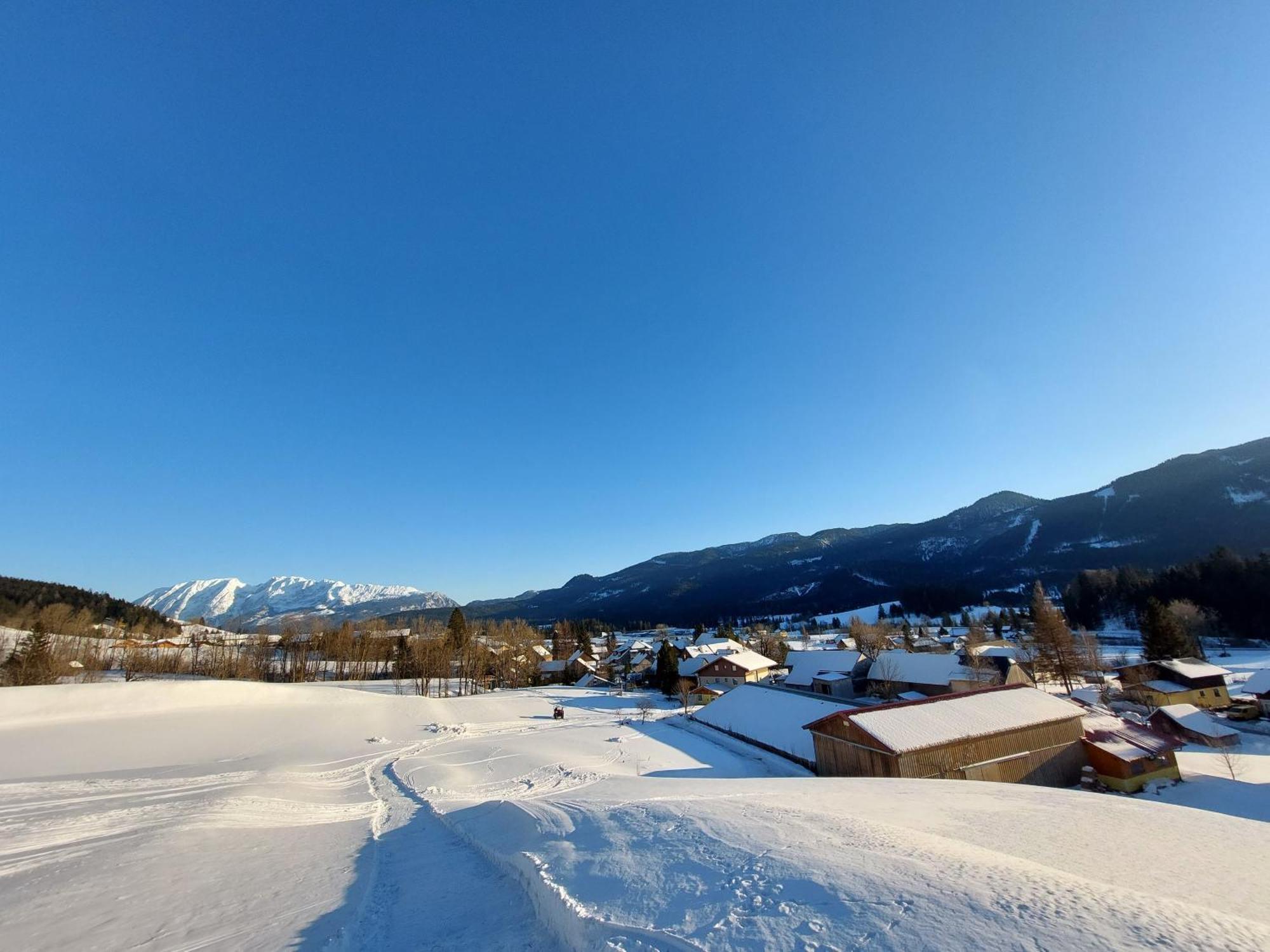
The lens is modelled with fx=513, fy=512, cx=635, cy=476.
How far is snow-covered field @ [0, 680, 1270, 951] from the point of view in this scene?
17.1 ft

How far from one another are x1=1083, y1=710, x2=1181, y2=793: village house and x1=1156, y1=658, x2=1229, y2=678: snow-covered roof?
2598 cm

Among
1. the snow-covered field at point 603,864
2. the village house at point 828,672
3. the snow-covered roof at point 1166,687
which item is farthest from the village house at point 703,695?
the snow-covered roof at point 1166,687

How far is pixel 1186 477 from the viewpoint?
630 ft

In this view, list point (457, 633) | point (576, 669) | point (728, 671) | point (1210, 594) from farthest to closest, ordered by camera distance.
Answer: point (576, 669), point (1210, 594), point (457, 633), point (728, 671)

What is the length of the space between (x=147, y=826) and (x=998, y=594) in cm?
18604

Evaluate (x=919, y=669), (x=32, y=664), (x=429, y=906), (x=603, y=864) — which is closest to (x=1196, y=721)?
(x=919, y=669)

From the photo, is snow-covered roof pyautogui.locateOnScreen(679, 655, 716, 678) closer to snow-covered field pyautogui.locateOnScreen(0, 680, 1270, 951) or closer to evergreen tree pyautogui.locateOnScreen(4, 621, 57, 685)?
snow-covered field pyautogui.locateOnScreen(0, 680, 1270, 951)

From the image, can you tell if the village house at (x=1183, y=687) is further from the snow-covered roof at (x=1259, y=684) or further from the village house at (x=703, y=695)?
the village house at (x=703, y=695)

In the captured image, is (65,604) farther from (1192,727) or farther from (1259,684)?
(1259,684)

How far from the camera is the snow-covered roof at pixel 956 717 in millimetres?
23047

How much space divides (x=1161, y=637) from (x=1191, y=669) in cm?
984

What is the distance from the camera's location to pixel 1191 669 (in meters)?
44.5

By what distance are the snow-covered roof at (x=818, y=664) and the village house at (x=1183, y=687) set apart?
23.4 m

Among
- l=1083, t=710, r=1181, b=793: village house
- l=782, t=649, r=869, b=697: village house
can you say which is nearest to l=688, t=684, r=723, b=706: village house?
l=782, t=649, r=869, b=697: village house
